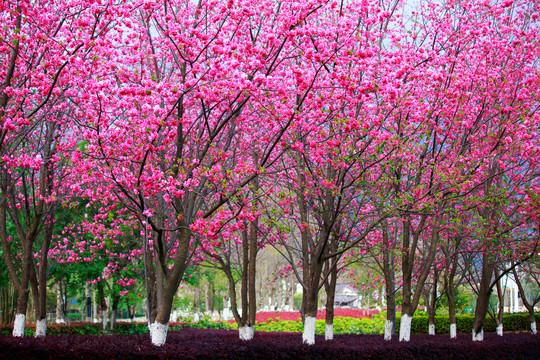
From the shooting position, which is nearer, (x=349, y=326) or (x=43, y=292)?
(x=43, y=292)

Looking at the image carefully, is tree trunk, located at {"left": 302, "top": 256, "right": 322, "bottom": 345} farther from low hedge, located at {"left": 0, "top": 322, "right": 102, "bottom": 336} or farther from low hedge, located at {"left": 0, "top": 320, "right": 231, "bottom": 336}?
low hedge, located at {"left": 0, "top": 322, "right": 102, "bottom": 336}

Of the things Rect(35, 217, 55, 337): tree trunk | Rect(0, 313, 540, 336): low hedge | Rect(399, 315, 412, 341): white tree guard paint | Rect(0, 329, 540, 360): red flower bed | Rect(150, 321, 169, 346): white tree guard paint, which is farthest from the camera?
Rect(0, 313, 540, 336): low hedge

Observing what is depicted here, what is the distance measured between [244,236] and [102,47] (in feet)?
25.2

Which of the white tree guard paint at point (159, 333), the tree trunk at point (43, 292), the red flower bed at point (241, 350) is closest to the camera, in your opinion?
the red flower bed at point (241, 350)

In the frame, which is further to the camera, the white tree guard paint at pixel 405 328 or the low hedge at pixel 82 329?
the low hedge at pixel 82 329

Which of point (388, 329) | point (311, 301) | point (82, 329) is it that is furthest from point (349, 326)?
point (311, 301)

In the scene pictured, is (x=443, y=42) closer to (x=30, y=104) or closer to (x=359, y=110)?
(x=359, y=110)

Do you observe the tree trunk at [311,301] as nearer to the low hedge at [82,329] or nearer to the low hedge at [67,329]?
the low hedge at [82,329]

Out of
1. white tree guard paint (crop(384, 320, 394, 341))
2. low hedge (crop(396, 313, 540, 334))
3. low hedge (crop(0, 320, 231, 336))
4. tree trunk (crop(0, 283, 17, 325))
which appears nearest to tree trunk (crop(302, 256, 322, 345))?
white tree guard paint (crop(384, 320, 394, 341))

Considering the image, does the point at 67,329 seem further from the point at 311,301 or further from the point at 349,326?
the point at 311,301

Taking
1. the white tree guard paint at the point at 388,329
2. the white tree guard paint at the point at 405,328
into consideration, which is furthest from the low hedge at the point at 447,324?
the white tree guard paint at the point at 405,328

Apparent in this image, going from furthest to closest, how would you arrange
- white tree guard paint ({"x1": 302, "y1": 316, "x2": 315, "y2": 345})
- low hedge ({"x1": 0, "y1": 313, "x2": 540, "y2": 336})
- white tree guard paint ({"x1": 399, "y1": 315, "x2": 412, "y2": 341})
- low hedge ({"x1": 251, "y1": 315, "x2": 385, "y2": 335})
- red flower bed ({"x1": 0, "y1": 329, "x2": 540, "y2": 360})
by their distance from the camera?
low hedge ({"x1": 251, "y1": 315, "x2": 385, "y2": 335}) → low hedge ({"x1": 0, "y1": 313, "x2": 540, "y2": 336}) → white tree guard paint ({"x1": 399, "y1": 315, "x2": 412, "y2": 341}) → white tree guard paint ({"x1": 302, "y1": 316, "x2": 315, "y2": 345}) → red flower bed ({"x1": 0, "y1": 329, "x2": 540, "y2": 360})

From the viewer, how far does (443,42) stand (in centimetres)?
1193

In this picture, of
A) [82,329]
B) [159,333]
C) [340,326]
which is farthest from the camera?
[340,326]
